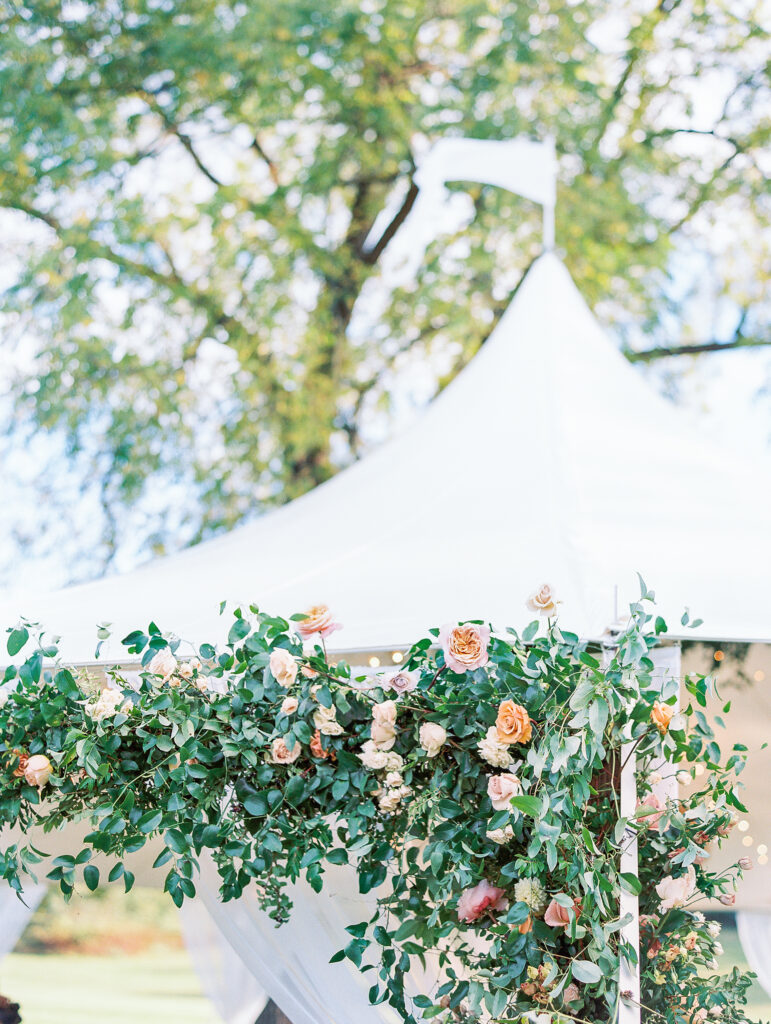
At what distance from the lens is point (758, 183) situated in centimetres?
Result: 677

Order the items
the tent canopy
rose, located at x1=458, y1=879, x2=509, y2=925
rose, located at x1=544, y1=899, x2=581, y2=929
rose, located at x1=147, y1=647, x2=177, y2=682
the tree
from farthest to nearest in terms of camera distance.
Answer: the tree → the tent canopy → rose, located at x1=147, y1=647, x2=177, y2=682 → rose, located at x1=458, y1=879, x2=509, y2=925 → rose, located at x1=544, y1=899, x2=581, y2=929

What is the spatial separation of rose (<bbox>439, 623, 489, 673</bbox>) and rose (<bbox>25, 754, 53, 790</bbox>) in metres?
0.78

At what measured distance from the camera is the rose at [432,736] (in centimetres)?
176

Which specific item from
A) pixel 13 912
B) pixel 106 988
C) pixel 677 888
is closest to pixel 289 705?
pixel 677 888

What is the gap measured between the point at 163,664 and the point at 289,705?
10.7 inches

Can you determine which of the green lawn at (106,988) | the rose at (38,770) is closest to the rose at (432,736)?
the rose at (38,770)

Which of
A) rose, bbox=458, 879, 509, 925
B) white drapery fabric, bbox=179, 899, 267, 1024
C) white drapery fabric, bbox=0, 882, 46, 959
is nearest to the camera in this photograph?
rose, bbox=458, 879, 509, 925

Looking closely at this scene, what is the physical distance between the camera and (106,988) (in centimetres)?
646

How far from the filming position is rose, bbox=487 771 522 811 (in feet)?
5.53

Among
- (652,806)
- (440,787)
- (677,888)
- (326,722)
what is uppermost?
(326,722)

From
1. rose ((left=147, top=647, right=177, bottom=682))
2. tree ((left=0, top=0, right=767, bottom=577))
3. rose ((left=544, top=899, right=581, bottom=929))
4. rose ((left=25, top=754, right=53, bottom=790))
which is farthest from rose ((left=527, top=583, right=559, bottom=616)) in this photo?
tree ((left=0, top=0, right=767, bottom=577))

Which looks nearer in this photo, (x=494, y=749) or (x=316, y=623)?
(x=494, y=749)

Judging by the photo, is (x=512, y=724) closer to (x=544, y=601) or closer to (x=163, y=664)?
(x=544, y=601)

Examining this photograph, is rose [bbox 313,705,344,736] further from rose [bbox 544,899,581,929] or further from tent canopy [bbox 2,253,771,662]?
rose [bbox 544,899,581,929]
